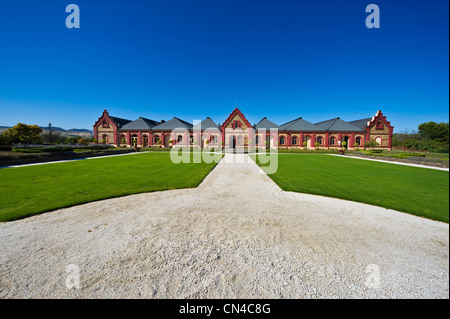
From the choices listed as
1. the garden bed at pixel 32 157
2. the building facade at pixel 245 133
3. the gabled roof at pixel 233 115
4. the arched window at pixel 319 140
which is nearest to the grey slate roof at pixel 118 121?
the building facade at pixel 245 133

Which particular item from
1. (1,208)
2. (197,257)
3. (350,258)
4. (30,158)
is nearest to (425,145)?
(350,258)

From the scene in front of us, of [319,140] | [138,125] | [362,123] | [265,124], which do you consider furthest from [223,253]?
[362,123]

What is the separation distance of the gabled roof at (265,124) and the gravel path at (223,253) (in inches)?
1603

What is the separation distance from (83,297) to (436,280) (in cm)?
541

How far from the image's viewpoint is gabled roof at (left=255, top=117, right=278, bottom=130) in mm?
45516

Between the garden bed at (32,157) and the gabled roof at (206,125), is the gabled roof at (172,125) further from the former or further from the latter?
the garden bed at (32,157)

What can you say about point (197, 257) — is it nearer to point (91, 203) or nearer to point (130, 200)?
point (130, 200)

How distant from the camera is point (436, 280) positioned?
8.69 ft

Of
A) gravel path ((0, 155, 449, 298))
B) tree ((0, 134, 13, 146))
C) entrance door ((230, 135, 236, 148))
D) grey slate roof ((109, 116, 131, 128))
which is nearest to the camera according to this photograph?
gravel path ((0, 155, 449, 298))

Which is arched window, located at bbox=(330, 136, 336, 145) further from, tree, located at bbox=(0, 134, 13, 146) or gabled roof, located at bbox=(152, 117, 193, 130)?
tree, located at bbox=(0, 134, 13, 146)

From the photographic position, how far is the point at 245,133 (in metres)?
43.0

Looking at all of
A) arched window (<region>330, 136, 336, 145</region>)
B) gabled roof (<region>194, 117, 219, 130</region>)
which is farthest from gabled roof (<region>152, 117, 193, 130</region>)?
arched window (<region>330, 136, 336, 145</region>)

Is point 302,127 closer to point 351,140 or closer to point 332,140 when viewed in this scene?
point 332,140

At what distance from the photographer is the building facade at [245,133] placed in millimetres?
42656
